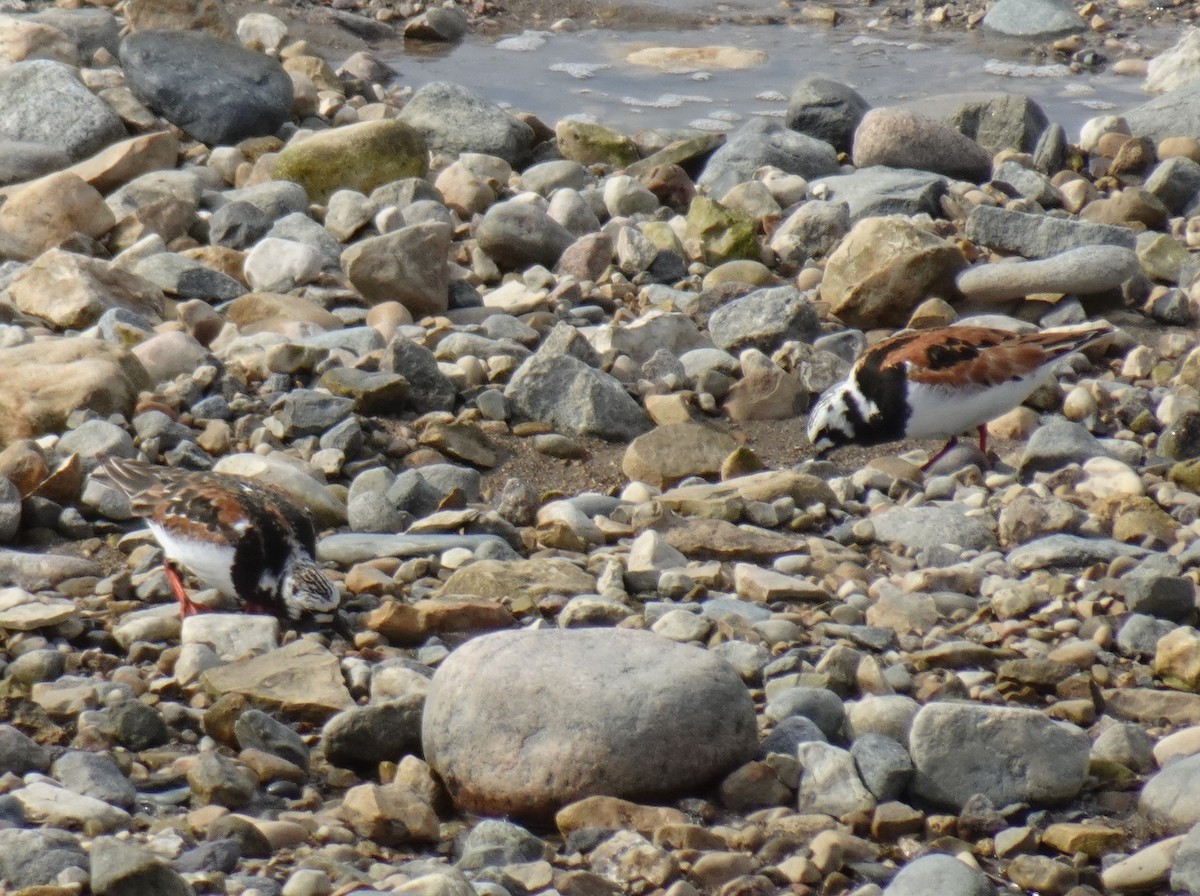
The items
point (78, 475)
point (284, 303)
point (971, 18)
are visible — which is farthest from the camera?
point (971, 18)

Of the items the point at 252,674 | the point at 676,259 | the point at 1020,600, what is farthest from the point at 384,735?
the point at 676,259

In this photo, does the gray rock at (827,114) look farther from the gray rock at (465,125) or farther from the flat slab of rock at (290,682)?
the flat slab of rock at (290,682)

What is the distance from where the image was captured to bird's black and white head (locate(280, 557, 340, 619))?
5215 mm

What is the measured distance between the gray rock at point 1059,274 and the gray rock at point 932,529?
232 centimetres

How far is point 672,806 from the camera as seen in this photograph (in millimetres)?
4293

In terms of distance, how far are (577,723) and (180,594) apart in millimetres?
1903

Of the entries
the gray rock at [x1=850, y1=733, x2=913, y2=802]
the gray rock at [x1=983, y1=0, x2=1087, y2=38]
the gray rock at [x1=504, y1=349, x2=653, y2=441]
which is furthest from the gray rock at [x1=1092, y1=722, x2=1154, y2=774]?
the gray rock at [x1=983, y1=0, x2=1087, y2=38]

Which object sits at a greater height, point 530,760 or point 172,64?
point 172,64

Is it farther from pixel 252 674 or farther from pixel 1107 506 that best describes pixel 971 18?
pixel 252 674

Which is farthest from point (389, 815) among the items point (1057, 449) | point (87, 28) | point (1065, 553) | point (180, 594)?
point (87, 28)

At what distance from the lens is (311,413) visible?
7.06 meters

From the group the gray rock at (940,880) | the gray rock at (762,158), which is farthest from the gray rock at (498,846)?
the gray rock at (762,158)

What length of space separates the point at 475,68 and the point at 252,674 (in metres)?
10.6

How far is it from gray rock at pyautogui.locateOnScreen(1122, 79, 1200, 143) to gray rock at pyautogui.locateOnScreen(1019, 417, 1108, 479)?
5053mm
